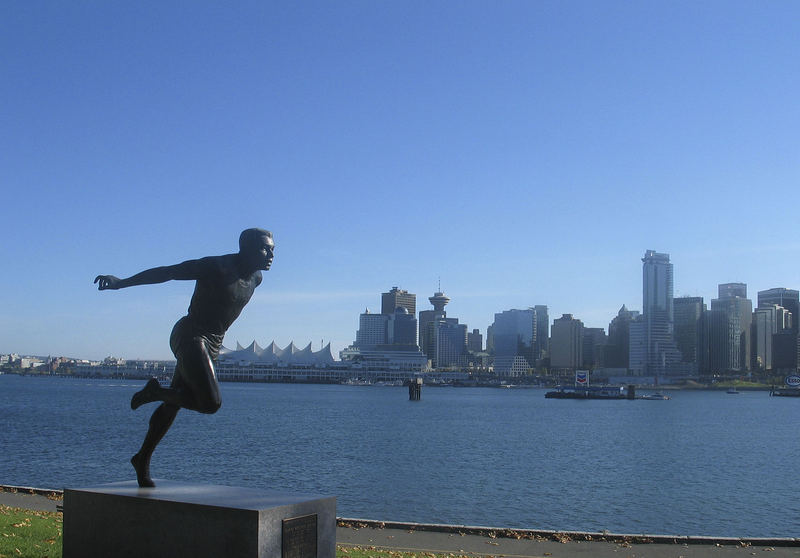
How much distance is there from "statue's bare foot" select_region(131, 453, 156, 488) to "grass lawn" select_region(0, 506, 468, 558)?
133 cm

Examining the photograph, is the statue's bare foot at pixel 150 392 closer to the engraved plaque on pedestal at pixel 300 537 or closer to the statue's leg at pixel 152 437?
the statue's leg at pixel 152 437

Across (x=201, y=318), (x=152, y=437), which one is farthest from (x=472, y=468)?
(x=201, y=318)

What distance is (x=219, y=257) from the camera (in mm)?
8023

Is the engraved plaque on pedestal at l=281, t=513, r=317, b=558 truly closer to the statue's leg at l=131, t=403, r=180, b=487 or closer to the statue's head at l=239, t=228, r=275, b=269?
the statue's leg at l=131, t=403, r=180, b=487

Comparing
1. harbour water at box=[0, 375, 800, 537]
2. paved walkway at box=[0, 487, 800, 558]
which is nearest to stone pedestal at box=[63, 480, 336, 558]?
paved walkway at box=[0, 487, 800, 558]

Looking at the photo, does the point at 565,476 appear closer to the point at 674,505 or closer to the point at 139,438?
the point at 674,505

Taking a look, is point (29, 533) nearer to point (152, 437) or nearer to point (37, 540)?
point (37, 540)

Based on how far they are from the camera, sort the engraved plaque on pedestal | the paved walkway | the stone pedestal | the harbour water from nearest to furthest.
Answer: the stone pedestal, the engraved plaque on pedestal, the paved walkway, the harbour water

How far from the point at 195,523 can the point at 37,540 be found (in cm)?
357

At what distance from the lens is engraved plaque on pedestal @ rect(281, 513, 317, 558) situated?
22.5ft

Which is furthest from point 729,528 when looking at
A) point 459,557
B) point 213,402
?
point 213,402

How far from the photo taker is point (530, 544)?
37.3 ft

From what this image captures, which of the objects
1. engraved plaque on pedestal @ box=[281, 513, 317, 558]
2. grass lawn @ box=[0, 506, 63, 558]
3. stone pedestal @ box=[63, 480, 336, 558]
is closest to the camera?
stone pedestal @ box=[63, 480, 336, 558]

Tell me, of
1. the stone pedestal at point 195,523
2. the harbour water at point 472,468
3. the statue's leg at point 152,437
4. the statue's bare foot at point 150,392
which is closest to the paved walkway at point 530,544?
the statue's leg at point 152,437
